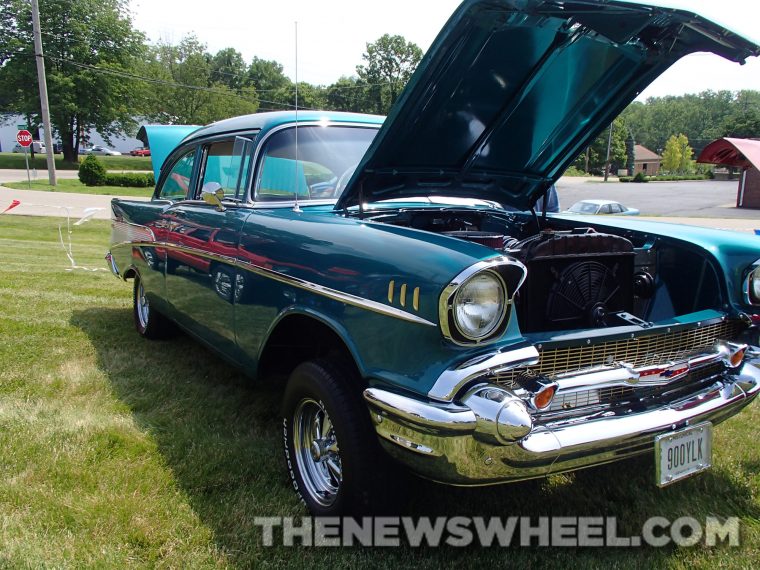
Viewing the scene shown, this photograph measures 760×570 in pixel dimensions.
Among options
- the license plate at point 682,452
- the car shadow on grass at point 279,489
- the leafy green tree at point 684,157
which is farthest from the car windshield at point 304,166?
the leafy green tree at point 684,157

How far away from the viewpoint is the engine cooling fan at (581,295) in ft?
7.79

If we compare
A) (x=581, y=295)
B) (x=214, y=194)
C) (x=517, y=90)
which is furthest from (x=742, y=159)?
(x=214, y=194)

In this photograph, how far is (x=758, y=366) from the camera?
2459 mm

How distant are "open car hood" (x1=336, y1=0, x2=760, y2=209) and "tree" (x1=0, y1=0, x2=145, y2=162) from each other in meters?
36.9

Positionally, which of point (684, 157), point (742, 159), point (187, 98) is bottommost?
point (742, 159)

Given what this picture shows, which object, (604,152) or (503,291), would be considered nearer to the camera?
(503,291)

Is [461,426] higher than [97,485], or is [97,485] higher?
[461,426]

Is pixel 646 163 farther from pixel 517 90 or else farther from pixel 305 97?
pixel 517 90

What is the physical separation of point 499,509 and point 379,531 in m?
Result: 0.57

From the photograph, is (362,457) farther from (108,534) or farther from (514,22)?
(514,22)

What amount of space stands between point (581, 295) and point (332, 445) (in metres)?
1.21

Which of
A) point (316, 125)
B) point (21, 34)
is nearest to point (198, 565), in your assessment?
point (316, 125)

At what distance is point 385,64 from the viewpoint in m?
52.9

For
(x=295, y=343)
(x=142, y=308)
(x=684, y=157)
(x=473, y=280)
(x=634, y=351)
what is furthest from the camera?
(x=684, y=157)
